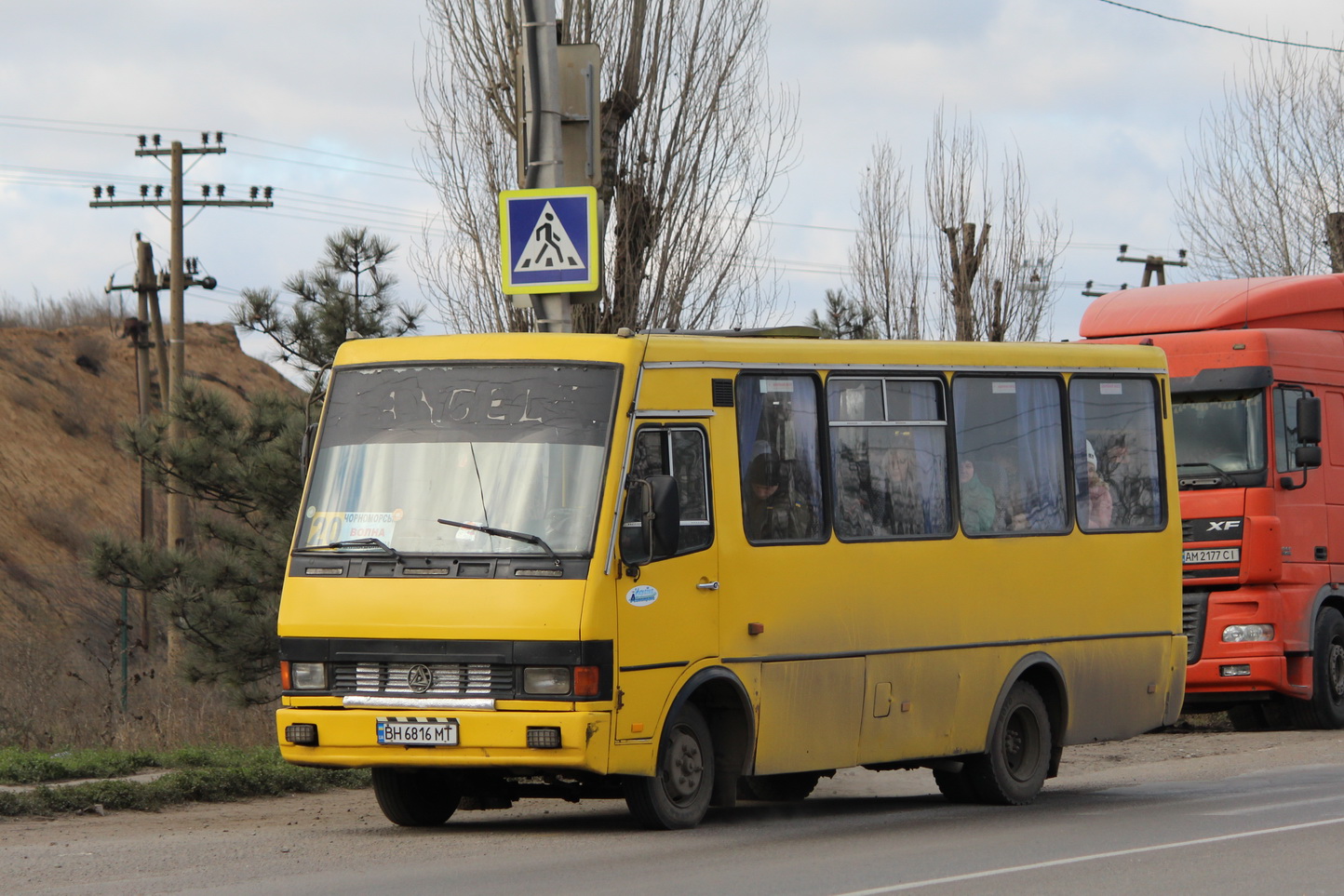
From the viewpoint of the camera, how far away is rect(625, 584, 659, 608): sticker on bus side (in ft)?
33.4

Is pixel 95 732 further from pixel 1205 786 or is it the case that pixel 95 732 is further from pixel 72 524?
pixel 72 524

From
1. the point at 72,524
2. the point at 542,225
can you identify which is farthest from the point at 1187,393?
the point at 72,524

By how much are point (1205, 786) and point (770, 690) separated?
14.3 ft

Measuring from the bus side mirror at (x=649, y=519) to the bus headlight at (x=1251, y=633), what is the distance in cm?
922

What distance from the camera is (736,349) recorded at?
11.2m

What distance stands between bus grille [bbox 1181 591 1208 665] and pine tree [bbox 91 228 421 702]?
10.1 m

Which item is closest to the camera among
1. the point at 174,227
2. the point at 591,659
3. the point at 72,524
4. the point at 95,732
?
the point at 591,659

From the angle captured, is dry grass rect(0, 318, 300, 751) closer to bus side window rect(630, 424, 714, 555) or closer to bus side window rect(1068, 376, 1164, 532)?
bus side window rect(630, 424, 714, 555)

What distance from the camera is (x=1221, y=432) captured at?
1803 cm

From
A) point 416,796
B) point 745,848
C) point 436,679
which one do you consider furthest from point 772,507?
point 416,796

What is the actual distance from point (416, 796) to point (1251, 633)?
9.59 metres

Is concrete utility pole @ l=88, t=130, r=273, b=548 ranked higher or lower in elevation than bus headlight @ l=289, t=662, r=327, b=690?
higher

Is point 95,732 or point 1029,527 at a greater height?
point 1029,527

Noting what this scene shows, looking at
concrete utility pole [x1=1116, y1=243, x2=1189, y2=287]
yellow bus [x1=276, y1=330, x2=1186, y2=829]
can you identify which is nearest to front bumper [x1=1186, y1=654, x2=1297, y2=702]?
yellow bus [x1=276, y1=330, x2=1186, y2=829]
